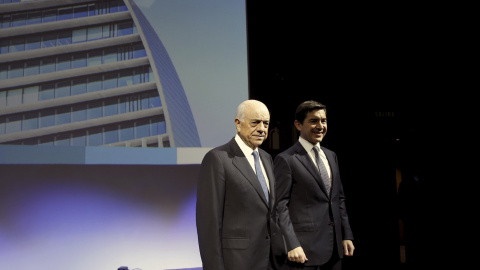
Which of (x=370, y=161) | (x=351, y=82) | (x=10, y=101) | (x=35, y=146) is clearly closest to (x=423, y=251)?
(x=370, y=161)

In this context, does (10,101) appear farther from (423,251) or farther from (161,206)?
(423,251)

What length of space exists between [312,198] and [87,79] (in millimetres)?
1872

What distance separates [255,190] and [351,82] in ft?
7.32

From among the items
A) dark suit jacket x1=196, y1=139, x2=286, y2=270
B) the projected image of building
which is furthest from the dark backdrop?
dark suit jacket x1=196, y1=139, x2=286, y2=270

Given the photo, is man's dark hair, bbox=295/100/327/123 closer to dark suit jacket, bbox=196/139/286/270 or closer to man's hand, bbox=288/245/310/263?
dark suit jacket, bbox=196/139/286/270

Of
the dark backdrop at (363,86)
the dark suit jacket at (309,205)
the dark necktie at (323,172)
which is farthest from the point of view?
the dark backdrop at (363,86)

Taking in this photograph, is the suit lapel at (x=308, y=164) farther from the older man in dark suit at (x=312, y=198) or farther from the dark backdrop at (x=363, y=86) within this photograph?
the dark backdrop at (x=363, y=86)

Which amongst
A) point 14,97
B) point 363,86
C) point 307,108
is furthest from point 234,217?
point 363,86

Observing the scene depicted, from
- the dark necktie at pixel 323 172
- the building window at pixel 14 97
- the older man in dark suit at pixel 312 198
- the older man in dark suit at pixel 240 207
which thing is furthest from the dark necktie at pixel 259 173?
the building window at pixel 14 97

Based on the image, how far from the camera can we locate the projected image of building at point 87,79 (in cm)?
266

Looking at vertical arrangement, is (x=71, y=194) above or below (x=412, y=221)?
above

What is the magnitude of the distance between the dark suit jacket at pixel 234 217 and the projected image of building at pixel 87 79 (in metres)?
1.12

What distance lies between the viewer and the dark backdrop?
351cm

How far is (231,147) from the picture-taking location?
1.89 m
